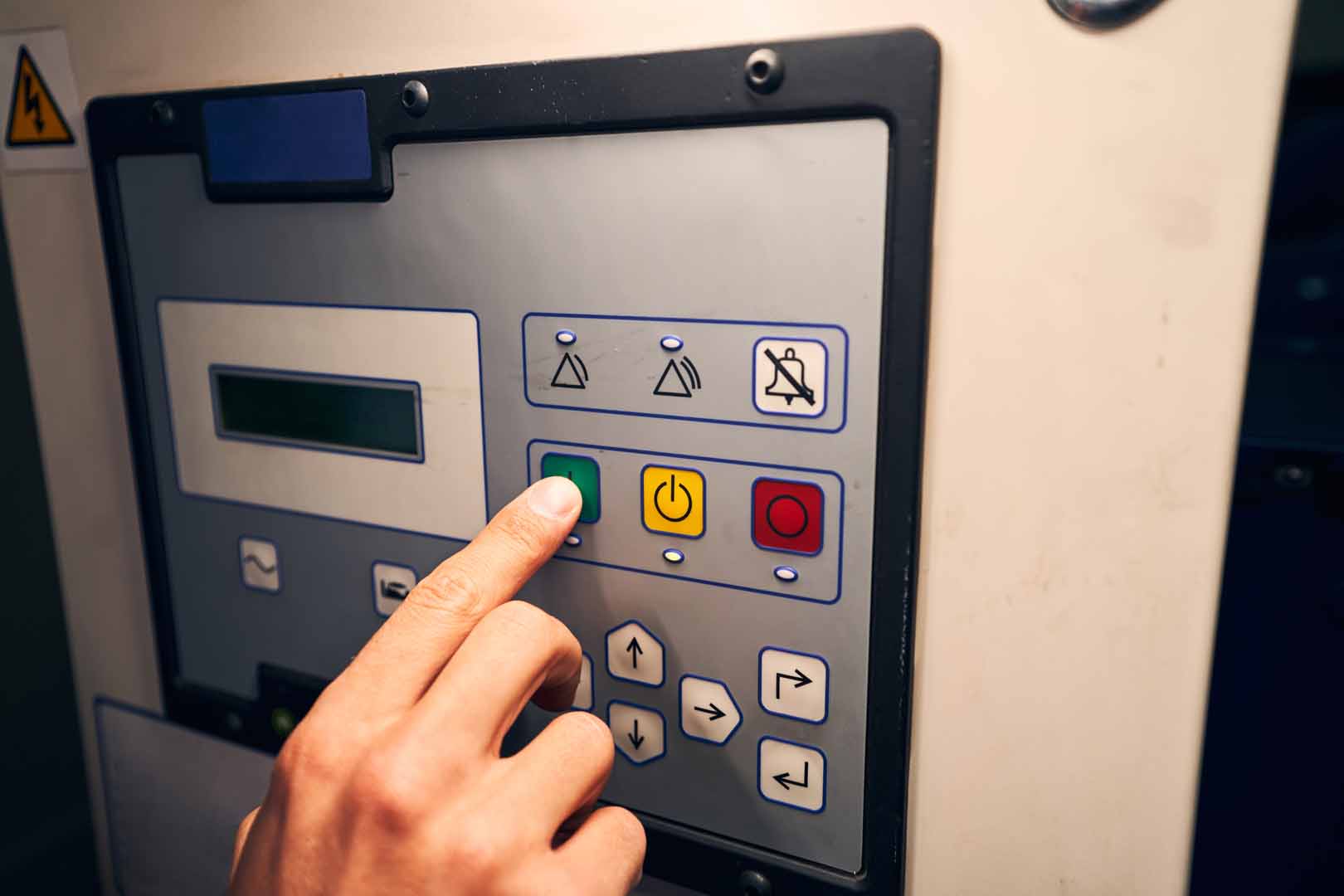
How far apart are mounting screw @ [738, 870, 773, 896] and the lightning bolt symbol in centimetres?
79

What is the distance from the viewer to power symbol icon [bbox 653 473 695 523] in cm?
51

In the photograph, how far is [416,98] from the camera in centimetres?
53

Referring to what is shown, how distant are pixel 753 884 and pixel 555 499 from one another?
10.7 inches

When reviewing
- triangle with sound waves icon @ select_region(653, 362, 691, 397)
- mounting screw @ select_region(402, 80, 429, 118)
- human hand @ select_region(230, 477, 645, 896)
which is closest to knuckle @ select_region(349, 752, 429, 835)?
human hand @ select_region(230, 477, 645, 896)

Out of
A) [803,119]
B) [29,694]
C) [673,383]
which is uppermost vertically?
[803,119]

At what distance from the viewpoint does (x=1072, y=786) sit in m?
0.45

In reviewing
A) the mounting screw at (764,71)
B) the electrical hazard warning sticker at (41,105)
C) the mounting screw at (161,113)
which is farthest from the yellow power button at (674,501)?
the electrical hazard warning sticker at (41,105)

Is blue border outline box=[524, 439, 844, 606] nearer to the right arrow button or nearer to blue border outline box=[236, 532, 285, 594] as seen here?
the right arrow button

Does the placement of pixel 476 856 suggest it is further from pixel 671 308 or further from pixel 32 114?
pixel 32 114

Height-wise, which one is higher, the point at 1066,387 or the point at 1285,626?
the point at 1066,387

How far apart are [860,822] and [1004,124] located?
0.39m

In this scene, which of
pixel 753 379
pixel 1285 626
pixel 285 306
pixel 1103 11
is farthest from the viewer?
pixel 1285 626

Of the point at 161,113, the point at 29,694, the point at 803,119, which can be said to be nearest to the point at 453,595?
the point at 803,119

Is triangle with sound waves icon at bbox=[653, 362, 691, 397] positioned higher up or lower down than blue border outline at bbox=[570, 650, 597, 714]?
higher up
